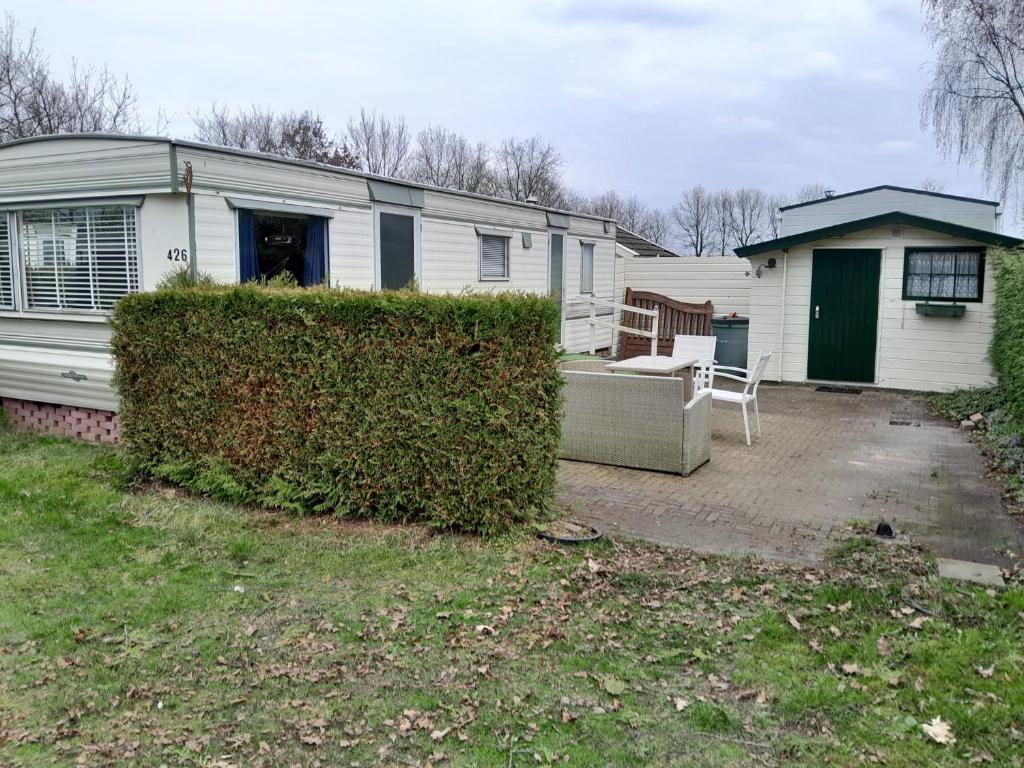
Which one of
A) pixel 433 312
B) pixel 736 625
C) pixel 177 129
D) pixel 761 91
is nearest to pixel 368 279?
pixel 433 312

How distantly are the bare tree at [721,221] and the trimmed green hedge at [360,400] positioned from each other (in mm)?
27606

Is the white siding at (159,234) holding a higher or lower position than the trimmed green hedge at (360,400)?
higher

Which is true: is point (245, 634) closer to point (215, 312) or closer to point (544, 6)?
point (215, 312)

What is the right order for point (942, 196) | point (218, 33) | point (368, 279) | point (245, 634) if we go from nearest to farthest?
1. point (245, 634)
2. point (368, 279)
3. point (942, 196)
4. point (218, 33)

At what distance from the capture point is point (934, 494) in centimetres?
618

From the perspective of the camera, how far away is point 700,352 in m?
9.59

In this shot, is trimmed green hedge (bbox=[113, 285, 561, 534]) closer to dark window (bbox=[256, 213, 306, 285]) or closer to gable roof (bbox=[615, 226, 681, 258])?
dark window (bbox=[256, 213, 306, 285])

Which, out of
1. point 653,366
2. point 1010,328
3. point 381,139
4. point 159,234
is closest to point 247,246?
point 159,234

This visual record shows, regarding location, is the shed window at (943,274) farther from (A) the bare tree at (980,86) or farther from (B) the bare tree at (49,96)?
(B) the bare tree at (49,96)

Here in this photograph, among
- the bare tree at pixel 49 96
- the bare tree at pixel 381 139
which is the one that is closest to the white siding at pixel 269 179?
the bare tree at pixel 49 96

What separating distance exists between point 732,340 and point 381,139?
69.5 feet

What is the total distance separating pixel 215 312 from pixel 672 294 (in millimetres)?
11297

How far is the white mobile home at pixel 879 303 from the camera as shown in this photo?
11.2m

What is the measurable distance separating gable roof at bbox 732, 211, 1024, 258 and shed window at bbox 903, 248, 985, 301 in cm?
30
